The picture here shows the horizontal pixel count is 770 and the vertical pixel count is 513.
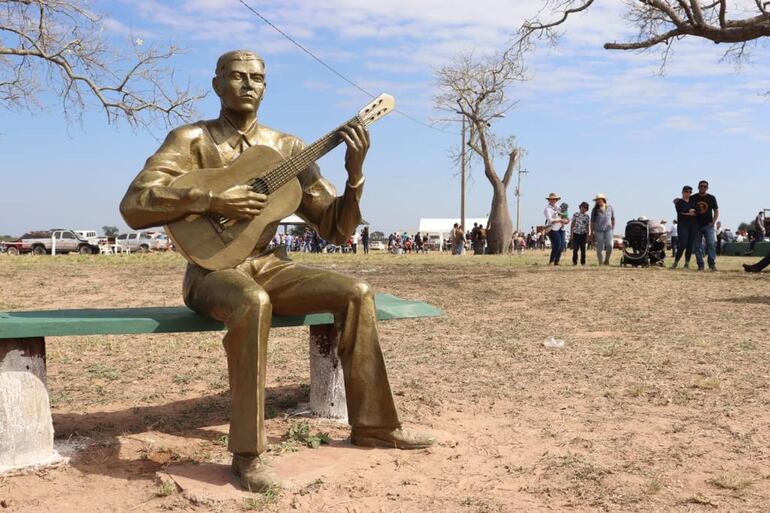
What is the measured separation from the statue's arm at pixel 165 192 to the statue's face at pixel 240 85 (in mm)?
229

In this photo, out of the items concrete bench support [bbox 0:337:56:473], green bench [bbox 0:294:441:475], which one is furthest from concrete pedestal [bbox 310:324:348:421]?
concrete bench support [bbox 0:337:56:473]

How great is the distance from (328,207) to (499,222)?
91.6ft

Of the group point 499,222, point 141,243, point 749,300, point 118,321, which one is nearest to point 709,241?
point 749,300

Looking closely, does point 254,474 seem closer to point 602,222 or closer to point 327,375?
point 327,375

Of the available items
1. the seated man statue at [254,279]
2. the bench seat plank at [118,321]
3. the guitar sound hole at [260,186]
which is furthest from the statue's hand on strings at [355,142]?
the bench seat plank at [118,321]

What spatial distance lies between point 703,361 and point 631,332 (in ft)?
4.84

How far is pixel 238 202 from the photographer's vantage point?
3.33 meters

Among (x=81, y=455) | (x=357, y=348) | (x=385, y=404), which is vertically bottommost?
(x=81, y=455)

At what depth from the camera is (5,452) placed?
10.8ft

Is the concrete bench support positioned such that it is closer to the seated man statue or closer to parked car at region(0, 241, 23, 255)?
the seated man statue

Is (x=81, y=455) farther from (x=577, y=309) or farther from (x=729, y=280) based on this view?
(x=729, y=280)

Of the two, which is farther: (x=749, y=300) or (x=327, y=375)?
(x=749, y=300)

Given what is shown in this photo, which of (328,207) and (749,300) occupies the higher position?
(328,207)

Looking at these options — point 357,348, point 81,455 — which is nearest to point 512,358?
point 357,348
